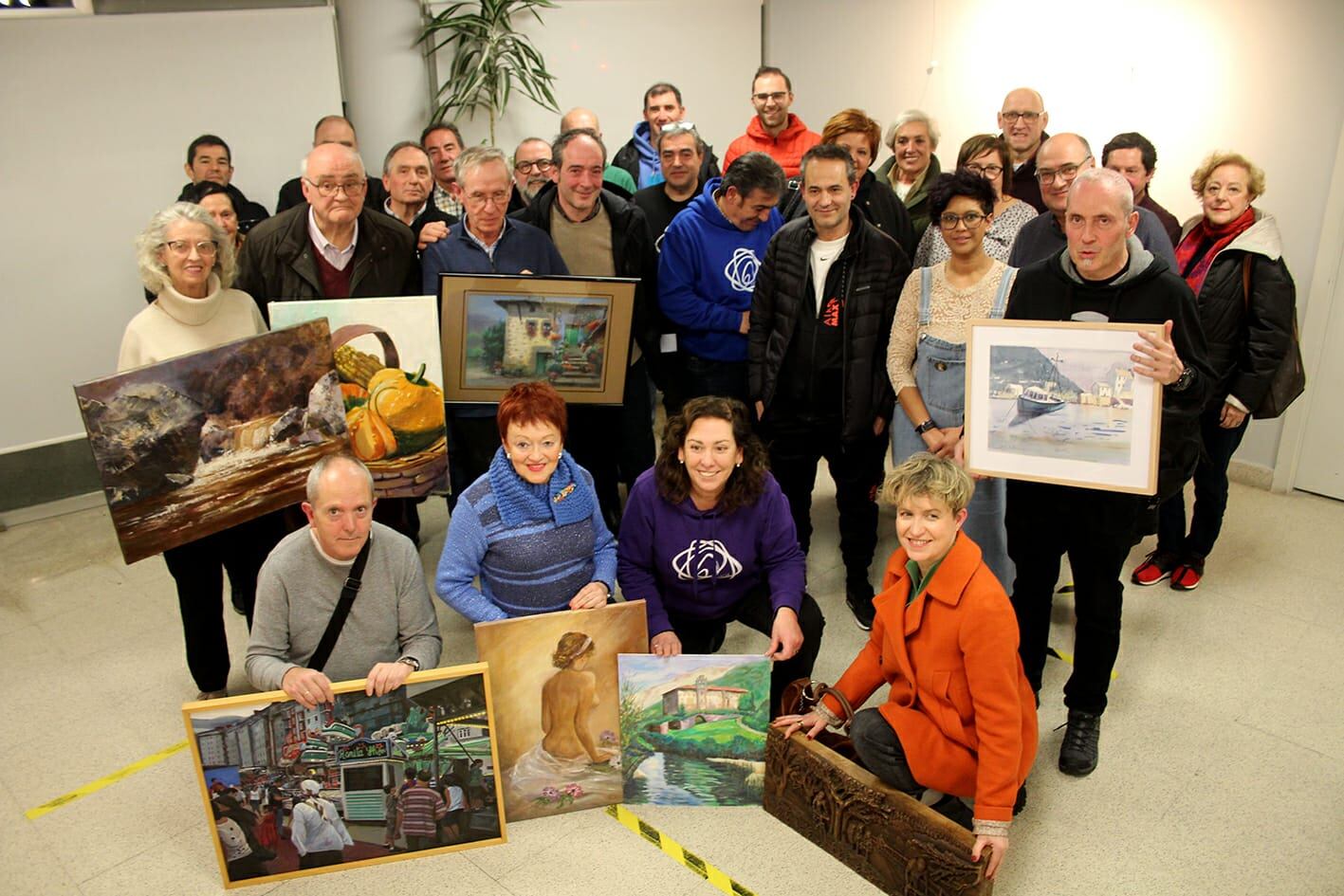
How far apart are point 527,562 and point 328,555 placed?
1.76ft

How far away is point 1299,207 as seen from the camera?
453cm

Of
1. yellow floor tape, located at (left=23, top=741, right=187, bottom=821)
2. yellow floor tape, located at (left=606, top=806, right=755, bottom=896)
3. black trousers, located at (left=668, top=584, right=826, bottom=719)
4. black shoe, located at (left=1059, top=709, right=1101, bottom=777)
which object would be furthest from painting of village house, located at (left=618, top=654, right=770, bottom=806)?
yellow floor tape, located at (left=23, top=741, right=187, bottom=821)

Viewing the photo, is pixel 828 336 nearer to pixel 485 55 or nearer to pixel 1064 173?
pixel 1064 173

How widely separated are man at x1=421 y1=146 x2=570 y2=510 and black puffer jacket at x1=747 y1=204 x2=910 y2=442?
2.56 feet

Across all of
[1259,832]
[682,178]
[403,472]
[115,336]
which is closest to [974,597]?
[1259,832]

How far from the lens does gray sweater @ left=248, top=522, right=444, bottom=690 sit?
8.29 feet

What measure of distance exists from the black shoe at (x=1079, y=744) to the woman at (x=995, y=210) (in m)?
1.59

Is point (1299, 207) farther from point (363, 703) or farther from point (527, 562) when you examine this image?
point (363, 703)

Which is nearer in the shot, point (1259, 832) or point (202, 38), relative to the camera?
point (1259, 832)

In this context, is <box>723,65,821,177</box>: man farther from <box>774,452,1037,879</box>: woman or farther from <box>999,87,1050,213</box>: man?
<box>774,452,1037,879</box>: woman

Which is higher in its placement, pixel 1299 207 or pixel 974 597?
pixel 1299 207

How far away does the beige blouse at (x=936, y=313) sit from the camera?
3.14 m

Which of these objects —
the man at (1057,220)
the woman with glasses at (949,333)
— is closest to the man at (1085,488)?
the woman with glasses at (949,333)

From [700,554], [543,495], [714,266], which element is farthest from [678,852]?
[714,266]
